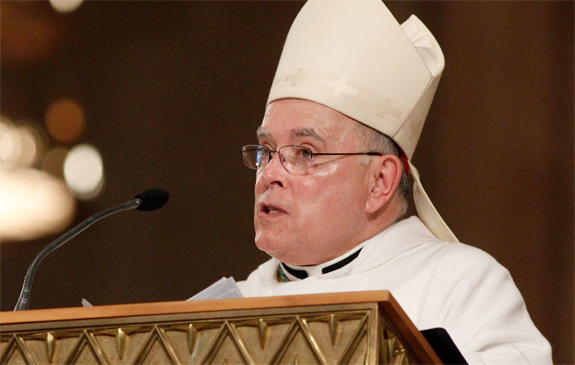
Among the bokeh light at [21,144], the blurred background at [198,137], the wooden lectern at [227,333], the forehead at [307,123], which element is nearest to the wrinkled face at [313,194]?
the forehead at [307,123]

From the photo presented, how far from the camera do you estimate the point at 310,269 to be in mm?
2758

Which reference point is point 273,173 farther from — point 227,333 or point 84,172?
point 84,172

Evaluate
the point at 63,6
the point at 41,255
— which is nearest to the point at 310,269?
the point at 41,255

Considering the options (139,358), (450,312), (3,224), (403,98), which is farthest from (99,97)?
(139,358)

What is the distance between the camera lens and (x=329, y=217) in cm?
268

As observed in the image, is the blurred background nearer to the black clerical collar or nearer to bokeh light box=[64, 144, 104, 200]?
bokeh light box=[64, 144, 104, 200]

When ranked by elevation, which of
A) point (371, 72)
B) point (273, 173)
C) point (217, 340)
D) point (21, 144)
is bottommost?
point (217, 340)

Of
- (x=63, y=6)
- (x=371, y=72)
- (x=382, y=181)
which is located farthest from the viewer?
(x=63, y=6)

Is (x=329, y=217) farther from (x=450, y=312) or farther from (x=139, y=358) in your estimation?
(x=139, y=358)

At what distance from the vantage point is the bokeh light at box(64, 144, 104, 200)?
192 inches

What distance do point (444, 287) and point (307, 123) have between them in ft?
1.89

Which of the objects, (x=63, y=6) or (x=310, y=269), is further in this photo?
A: (x=63, y=6)

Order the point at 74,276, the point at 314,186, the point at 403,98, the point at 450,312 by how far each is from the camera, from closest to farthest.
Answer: the point at 450,312 → the point at 314,186 → the point at 403,98 → the point at 74,276

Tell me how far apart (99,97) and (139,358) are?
351 cm
